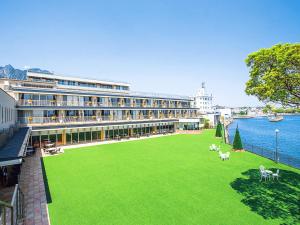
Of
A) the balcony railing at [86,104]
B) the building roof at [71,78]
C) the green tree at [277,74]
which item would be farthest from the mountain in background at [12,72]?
the green tree at [277,74]

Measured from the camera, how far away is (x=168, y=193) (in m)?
12.1

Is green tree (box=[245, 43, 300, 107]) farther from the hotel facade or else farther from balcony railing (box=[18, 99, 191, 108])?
balcony railing (box=[18, 99, 191, 108])

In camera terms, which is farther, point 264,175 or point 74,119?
point 74,119

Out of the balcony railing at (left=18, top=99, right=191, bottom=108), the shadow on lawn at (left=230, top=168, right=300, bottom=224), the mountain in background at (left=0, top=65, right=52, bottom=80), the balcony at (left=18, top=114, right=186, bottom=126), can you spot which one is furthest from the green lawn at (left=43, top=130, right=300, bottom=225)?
the mountain in background at (left=0, top=65, right=52, bottom=80)

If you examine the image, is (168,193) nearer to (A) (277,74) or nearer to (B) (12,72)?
(A) (277,74)

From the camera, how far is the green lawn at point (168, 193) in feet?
31.0

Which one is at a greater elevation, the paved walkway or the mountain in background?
the mountain in background

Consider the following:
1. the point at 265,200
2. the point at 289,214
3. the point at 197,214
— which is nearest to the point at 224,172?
the point at 265,200

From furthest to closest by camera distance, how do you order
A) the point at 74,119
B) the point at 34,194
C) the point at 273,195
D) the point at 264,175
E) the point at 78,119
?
the point at 78,119
the point at 74,119
the point at 264,175
the point at 34,194
the point at 273,195

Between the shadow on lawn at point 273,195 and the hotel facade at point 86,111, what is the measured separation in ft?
86.6

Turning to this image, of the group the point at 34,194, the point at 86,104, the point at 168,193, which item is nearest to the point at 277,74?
the point at 168,193

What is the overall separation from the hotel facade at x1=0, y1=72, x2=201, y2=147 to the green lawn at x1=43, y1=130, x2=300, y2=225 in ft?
37.6

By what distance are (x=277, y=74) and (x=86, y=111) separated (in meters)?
30.9

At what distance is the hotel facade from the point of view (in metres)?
28.7
